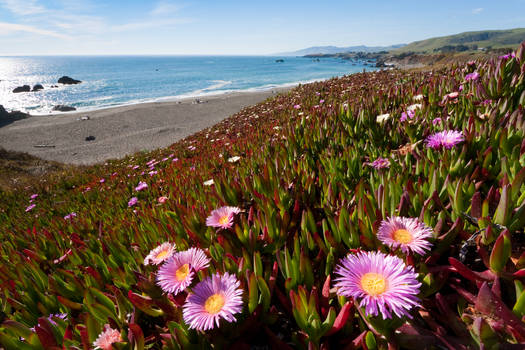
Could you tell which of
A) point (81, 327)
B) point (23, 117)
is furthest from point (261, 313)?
point (23, 117)

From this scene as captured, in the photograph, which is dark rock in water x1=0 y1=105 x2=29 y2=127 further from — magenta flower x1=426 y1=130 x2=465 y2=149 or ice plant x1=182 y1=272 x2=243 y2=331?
magenta flower x1=426 y1=130 x2=465 y2=149

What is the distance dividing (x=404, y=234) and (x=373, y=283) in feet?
0.88

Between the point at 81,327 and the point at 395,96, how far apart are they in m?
3.89

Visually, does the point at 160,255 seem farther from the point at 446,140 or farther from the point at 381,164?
the point at 446,140

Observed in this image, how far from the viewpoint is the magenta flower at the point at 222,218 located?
1219 millimetres

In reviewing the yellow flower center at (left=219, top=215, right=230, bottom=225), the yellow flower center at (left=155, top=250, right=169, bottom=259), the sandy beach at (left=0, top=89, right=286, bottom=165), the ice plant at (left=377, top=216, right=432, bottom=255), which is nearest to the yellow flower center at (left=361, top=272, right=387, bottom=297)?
the ice plant at (left=377, top=216, right=432, bottom=255)

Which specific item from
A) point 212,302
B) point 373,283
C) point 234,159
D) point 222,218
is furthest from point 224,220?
point 234,159

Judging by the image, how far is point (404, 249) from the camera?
87 cm

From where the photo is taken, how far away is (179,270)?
976 millimetres

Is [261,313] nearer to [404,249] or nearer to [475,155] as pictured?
[404,249]

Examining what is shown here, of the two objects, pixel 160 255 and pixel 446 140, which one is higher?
pixel 446 140

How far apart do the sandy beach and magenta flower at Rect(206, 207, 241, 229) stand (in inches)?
489

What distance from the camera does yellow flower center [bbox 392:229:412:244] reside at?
91 centimetres

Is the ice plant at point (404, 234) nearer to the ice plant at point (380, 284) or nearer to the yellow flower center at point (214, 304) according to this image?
the ice plant at point (380, 284)
